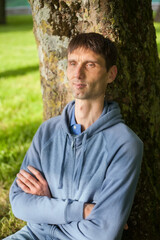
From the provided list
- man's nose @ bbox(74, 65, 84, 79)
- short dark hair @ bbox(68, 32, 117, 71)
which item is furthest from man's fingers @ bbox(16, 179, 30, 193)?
short dark hair @ bbox(68, 32, 117, 71)

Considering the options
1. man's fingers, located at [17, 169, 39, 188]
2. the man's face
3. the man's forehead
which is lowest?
man's fingers, located at [17, 169, 39, 188]

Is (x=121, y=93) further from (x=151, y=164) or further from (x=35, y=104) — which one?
(x=35, y=104)

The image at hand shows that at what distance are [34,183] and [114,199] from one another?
60 cm

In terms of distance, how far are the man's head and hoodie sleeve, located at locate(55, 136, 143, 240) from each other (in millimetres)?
416

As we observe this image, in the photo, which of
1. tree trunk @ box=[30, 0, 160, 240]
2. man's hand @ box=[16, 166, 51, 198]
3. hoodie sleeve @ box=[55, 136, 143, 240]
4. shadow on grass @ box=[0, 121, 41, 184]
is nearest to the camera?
hoodie sleeve @ box=[55, 136, 143, 240]

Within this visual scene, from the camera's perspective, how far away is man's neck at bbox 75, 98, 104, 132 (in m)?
2.13

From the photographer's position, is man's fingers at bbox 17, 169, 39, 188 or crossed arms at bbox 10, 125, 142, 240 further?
man's fingers at bbox 17, 169, 39, 188

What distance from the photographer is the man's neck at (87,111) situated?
84.0 inches

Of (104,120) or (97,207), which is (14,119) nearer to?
(104,120)

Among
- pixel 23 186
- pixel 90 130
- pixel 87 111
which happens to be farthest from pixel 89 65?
pixel 23 186

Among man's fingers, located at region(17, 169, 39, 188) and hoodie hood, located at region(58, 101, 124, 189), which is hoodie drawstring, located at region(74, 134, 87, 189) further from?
man's fingers, located at region(17, 169, 39, 188)

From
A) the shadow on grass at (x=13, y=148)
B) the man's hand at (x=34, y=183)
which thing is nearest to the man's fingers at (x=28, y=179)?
the man's hand at (x=34, y=183)

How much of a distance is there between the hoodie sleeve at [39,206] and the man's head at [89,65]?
515mm

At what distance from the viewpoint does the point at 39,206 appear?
212 centimetres
